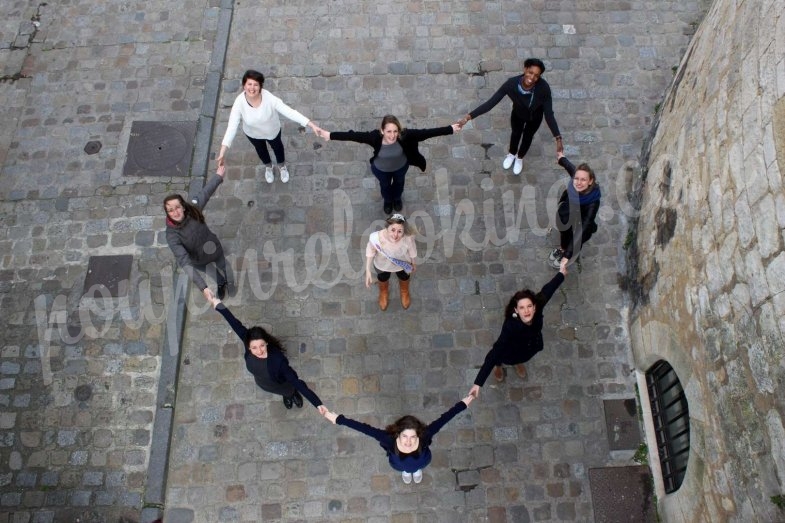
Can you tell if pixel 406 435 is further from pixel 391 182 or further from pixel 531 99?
pixel 531 99

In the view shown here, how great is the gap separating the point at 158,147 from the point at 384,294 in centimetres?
434

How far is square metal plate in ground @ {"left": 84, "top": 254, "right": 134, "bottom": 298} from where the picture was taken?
773 cm

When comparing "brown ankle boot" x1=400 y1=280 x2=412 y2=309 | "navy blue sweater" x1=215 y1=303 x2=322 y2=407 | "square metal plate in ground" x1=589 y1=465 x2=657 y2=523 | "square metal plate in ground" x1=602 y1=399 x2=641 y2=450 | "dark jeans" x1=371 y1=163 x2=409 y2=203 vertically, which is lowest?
"square metal plate in ground" x1=589 y1=465 x2=657 y2=523

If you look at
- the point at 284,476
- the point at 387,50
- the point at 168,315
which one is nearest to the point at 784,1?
the point at 387,50

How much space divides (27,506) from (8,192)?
14.9ft

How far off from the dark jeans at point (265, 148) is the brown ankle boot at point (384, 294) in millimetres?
2382

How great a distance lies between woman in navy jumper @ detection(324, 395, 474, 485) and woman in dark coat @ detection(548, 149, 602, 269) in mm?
2432

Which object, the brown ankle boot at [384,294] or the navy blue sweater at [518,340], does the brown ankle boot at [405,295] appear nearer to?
the brown ankle boot at [384,294]

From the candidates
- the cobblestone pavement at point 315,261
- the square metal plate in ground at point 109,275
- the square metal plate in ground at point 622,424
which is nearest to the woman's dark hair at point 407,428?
the cobblestone pavement at point 315,261

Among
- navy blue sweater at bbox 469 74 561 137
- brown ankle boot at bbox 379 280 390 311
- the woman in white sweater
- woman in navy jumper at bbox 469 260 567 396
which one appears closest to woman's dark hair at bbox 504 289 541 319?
woman in navy jumper at bbox 469 260 567 396

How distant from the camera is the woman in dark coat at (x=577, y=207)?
241 inches

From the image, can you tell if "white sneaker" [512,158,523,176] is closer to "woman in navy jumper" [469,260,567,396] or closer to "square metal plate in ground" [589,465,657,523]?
"woman in navy jumper" [469,260,567,396]

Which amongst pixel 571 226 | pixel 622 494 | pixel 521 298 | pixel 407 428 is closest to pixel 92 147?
pixel 407 428

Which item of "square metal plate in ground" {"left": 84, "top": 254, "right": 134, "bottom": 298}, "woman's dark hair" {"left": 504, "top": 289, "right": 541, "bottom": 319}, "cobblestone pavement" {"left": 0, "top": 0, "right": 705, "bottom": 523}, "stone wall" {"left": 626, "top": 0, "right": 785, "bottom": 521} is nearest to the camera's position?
"stone wall" {"left": 626, "top": 0, "right": 785, "bottom": 521}
